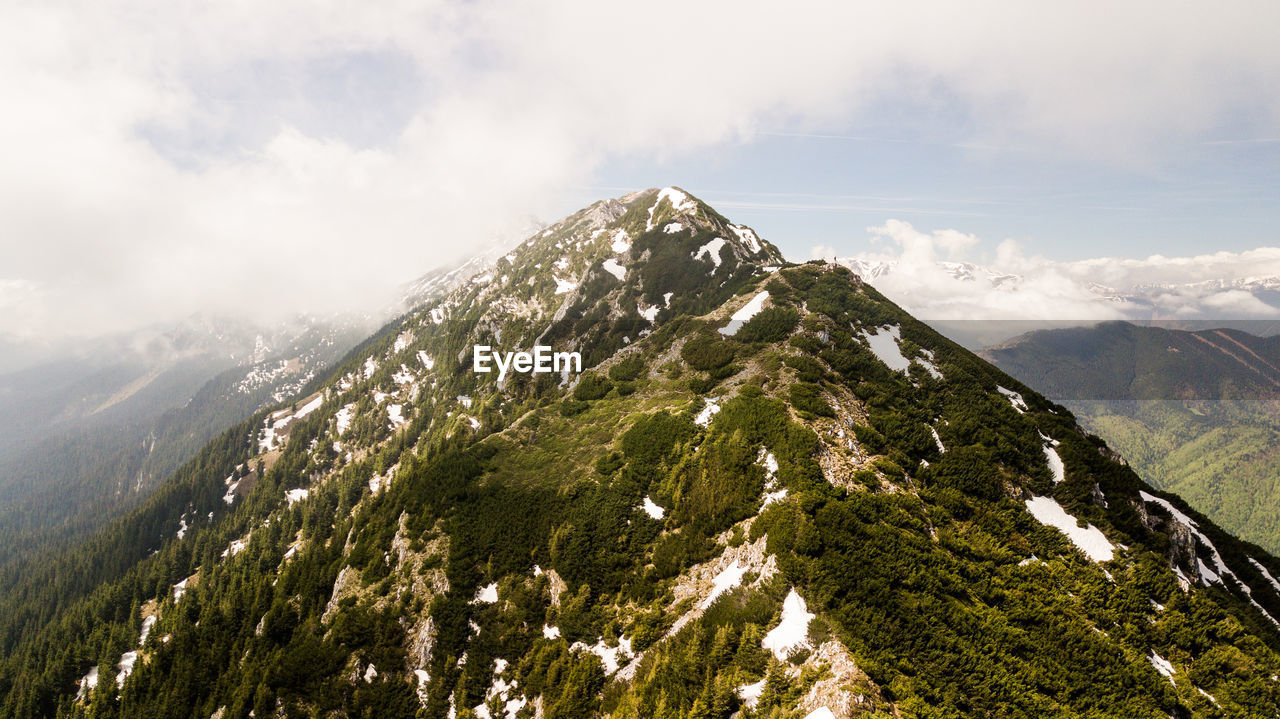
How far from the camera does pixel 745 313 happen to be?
69.4m

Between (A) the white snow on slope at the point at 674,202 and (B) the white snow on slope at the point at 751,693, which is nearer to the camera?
(B) the white snow on slope at the point at 751,693

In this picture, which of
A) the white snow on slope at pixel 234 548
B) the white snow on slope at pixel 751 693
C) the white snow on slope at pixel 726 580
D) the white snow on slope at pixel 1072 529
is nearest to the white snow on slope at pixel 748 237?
the white snow on slope at pixel 1072 529

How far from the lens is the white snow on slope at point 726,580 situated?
28.7 meters

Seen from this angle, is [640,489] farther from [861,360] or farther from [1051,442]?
[1051,442]

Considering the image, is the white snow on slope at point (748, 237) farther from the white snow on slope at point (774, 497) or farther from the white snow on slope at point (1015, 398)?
the white snow on slope at point (774, 497)

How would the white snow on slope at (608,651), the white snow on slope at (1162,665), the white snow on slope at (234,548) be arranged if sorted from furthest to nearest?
1. the white snow on slope at (234,548)
2. the white snow on slope at (608,651)
3. the white snow on slope at (1162,665)

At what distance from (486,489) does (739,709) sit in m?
37.2

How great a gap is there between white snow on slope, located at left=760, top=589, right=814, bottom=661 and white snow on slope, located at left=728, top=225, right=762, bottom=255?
112388 mm

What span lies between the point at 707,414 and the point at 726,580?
1958 cm

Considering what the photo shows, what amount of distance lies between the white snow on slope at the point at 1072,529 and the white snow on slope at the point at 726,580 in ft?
82.2

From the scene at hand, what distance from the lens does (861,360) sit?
52.5 metres

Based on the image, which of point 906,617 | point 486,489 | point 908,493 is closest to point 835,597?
point 906,617

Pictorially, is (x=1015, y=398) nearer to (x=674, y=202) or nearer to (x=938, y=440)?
(x=938, y=440)

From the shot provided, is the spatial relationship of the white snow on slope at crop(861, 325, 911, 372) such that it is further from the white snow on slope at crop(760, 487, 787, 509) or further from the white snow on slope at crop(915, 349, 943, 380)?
the white snow on slope at crop(760, 487, 787, 509)
